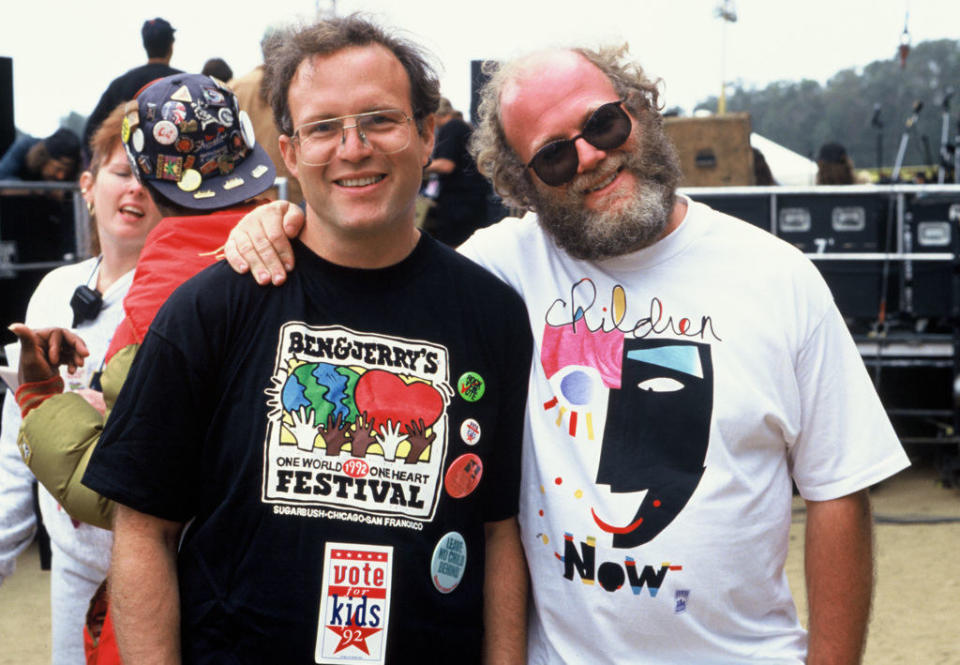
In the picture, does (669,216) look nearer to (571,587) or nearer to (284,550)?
(571,587)

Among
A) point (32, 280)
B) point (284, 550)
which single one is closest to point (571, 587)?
point (284, 550)

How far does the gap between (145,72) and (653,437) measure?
16.8 feet

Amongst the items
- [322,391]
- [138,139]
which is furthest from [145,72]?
[322,391]

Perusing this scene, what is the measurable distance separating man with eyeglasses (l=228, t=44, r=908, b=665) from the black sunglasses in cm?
10

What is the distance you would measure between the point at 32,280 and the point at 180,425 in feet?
17.9

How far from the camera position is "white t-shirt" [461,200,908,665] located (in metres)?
1.94

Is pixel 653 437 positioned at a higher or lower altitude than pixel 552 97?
lower

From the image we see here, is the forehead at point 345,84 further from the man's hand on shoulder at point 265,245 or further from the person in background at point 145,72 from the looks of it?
the person in background at point 145,72

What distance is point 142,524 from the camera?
174cm

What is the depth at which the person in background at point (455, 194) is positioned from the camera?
775cm

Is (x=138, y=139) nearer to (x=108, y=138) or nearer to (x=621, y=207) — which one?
(x=108, y=138)

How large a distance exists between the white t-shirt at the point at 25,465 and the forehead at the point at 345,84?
0.92 metres

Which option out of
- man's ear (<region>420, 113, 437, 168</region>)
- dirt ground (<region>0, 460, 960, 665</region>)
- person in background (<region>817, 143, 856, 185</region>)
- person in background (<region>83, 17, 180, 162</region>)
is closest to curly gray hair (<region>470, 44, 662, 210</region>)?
man's ear (<region>420, 113, 437, 168</region>)

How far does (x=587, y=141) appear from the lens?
83.4 inches
